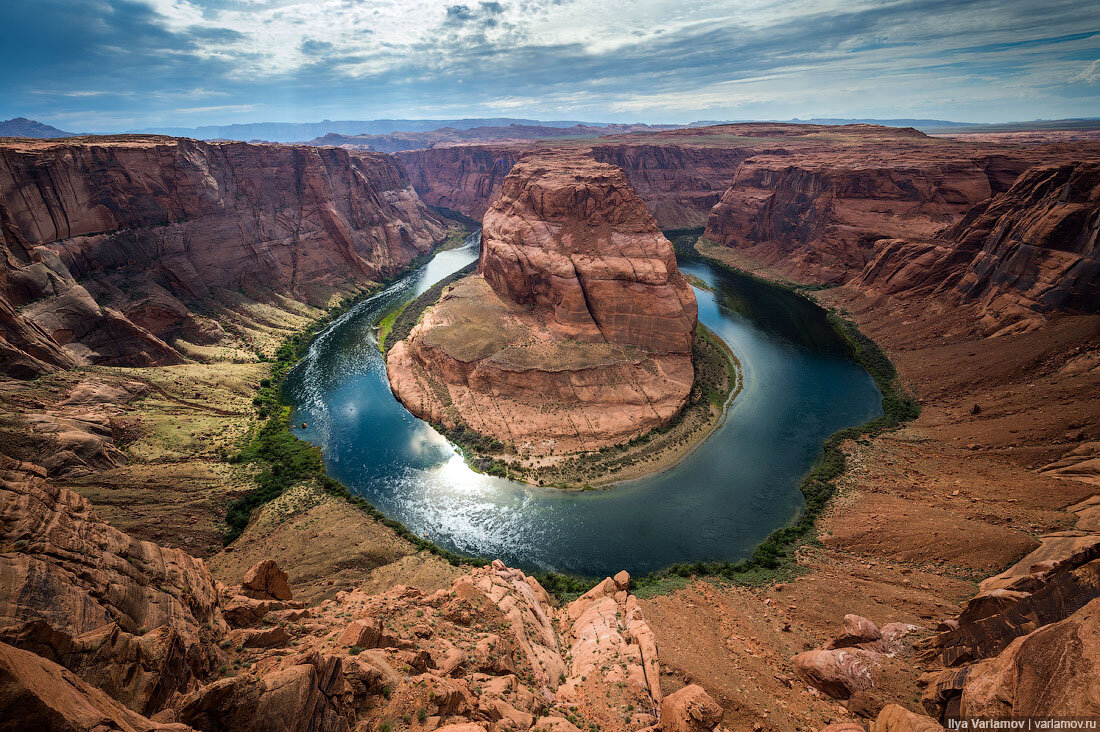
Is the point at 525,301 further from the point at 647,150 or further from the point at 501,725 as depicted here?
the point at 647,150

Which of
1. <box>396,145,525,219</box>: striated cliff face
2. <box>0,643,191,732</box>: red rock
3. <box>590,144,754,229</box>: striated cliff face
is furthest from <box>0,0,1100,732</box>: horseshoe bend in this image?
<box>396,145,525,219</box>: striated cliff face

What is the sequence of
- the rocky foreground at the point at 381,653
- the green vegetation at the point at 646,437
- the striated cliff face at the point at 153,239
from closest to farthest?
the rocky foreground at the point at 381,653 → the green vegetation at the point at 646,437 → the striated cliff face at the point at 153,239

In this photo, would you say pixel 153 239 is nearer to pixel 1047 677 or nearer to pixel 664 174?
pixel 1047 677

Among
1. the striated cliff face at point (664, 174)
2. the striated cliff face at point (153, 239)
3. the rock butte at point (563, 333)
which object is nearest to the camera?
the striated cliff face at point (153, 239)

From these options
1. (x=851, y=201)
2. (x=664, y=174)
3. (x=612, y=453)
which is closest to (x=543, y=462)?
(x=612, y=453)

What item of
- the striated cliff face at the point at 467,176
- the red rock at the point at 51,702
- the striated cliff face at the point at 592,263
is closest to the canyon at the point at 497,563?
the red rock at the point at 51,702

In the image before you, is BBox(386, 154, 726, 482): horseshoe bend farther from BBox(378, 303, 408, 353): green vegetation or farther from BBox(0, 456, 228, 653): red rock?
BBox(0, 456, 228, 653): red rock

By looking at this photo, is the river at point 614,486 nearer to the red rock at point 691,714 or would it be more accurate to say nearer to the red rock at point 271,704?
the red rock at point 691,714
